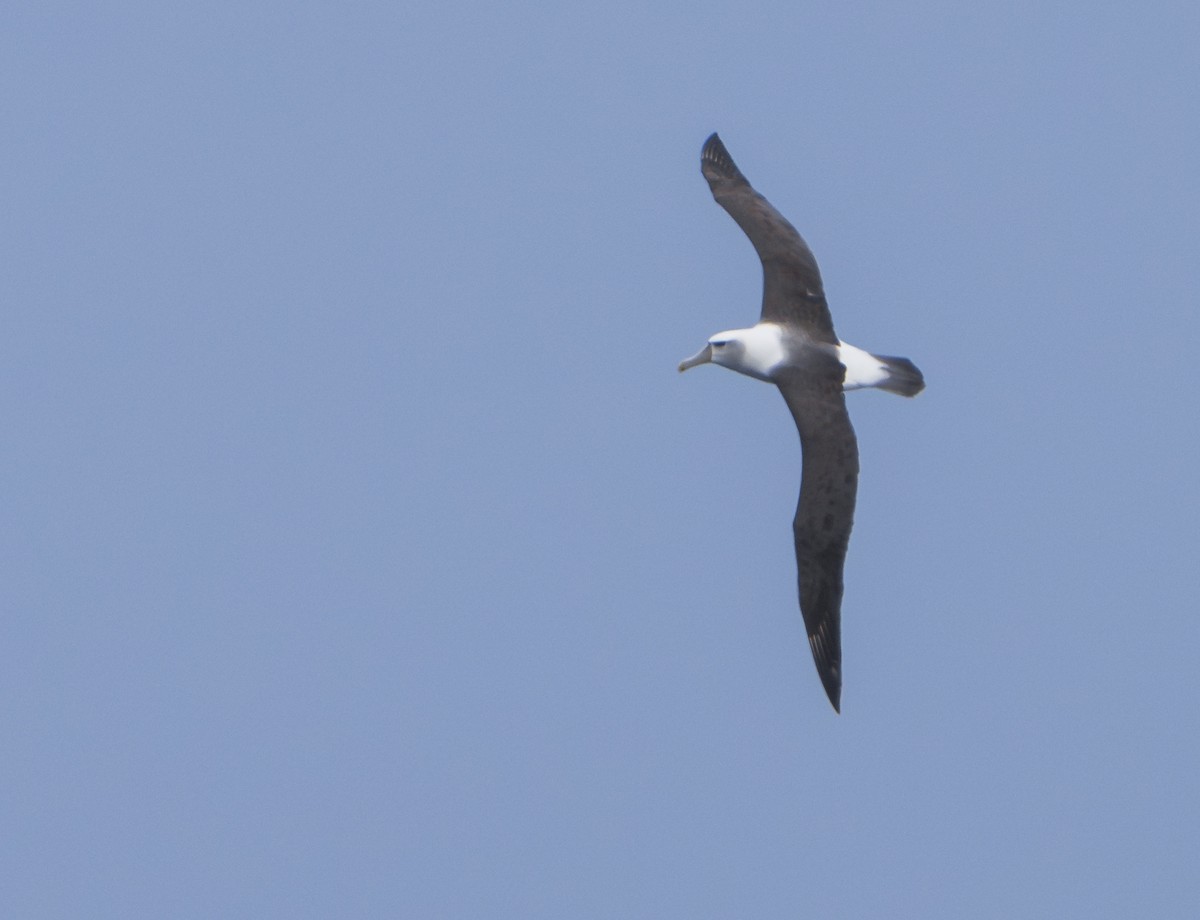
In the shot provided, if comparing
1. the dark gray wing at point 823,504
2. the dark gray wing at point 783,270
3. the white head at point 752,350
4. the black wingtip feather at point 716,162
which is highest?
the black wingtip feather at point 716,162

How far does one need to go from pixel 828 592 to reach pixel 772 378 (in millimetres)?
1962

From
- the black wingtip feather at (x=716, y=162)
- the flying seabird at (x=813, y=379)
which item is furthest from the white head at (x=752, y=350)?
the black wingtip feather at (x=716, y=162)

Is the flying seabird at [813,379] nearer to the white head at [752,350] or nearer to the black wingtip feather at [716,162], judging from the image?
the white head at [752,350]

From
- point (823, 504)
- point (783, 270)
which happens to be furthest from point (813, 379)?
point (783, 270)

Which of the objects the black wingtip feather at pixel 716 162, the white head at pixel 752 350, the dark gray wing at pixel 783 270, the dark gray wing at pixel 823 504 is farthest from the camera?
the black wingtip feather at pixel 716 162

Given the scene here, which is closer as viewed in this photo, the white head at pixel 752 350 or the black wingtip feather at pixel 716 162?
the white head at pixel 752 350

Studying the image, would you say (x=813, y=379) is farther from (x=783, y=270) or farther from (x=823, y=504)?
(x=783, y=270)

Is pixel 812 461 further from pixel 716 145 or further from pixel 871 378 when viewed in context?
pixel 716 145

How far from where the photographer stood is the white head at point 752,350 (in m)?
18.8

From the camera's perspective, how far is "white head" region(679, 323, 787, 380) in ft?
61.6

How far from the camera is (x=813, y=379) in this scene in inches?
724

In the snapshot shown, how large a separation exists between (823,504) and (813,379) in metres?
1.23

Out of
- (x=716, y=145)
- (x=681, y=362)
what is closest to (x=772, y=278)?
(x=681, y=362)

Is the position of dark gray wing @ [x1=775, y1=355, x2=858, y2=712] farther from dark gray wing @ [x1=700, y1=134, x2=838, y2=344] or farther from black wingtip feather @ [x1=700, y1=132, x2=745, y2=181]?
black wingtip feather @ [x1=700, y1=132, x2=745, y2=181]
